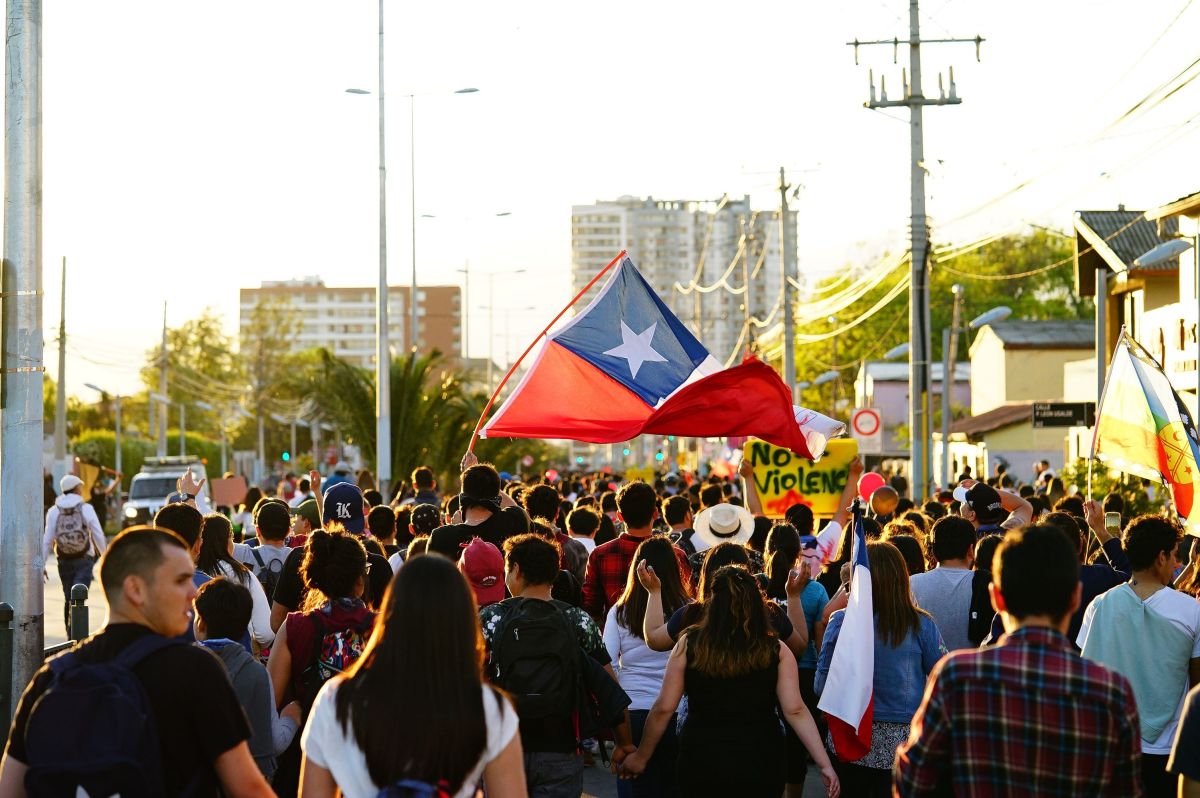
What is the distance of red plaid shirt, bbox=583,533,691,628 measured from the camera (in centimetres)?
986

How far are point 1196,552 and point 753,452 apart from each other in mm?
9117

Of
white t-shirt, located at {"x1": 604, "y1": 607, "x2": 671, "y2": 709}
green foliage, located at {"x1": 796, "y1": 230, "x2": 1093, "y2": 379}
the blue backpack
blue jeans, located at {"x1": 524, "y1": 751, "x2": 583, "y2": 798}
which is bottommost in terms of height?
blue jeans, located at {"x1": 524, "y1": 751, "x2": 583, "y2": 798}

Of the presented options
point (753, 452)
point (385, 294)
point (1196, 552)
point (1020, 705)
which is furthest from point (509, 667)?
point (385, 294)

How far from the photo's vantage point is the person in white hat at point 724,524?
36.0 feet

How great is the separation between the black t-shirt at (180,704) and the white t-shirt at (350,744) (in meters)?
0.24

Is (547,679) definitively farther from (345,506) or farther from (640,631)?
(345,506)

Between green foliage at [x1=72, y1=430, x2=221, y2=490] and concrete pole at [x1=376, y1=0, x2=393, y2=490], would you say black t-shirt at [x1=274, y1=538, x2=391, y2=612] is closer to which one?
concrete pole at [x1=376, y1=0, x2=393, y2=490]

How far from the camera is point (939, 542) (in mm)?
8664

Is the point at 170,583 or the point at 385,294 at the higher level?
the point at 385,294

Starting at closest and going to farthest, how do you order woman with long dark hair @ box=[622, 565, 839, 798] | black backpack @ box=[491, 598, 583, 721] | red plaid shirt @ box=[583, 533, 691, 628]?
black backpack @ box=[491, 598, 583, 721], woman with long dark hair @ box=[622, 565, 839, 798], red plaid shirt @ box=[583, 533, 691, 628]

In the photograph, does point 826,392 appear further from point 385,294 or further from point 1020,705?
point 1020,705

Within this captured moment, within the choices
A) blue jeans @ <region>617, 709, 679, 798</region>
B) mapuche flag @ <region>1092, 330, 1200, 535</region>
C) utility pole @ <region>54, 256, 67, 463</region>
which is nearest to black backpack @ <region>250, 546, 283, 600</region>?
blue jeans @ <region>617, 709, 679, 798</region>

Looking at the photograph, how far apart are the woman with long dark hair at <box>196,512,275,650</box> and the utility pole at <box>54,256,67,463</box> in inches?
1782

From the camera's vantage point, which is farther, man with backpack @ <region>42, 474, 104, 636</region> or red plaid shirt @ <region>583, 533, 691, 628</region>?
man with backpack @ <region>42, 474, 104, 636</region>
